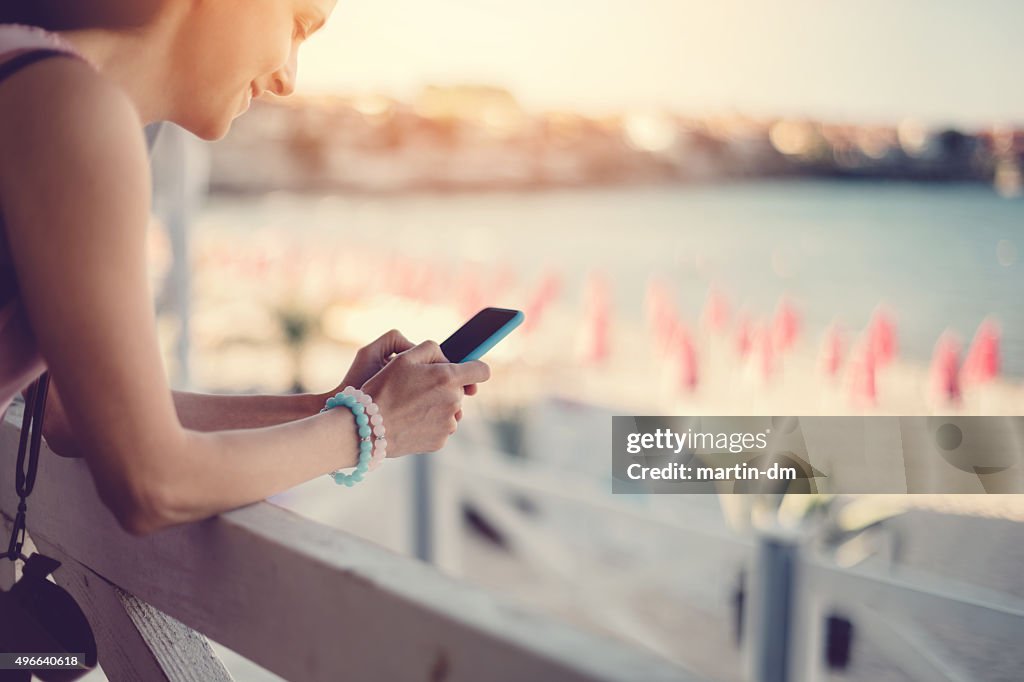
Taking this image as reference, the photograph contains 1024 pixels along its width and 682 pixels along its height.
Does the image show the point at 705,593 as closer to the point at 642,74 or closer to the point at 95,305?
the point at 95,305

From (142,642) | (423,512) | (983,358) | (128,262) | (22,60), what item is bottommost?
(423,512)

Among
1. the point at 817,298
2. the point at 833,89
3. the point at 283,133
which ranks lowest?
the point at 817,298

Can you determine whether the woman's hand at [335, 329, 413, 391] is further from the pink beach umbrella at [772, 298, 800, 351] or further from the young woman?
the pink beach umbrella at [772, 298, 800, 351]

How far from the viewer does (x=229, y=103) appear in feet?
2.07

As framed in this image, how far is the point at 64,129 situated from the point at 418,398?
291 mm

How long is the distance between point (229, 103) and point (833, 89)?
190 feet

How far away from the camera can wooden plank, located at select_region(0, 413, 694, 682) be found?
Answer: 1.28 ft

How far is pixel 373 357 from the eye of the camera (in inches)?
30.4

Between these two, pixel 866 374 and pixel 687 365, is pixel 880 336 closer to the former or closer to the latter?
pixel 866 374

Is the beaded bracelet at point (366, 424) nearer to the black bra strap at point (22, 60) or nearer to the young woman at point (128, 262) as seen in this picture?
the young woman at point (128, 262)


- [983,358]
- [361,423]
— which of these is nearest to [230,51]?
[361,423]

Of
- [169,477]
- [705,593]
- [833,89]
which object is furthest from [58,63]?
[833,89]

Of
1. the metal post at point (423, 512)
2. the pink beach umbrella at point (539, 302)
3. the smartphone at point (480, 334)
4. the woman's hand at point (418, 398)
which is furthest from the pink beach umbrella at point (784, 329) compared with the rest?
the woman's hand at point (418, 398)

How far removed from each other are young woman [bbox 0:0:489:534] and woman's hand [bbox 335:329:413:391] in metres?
0.12
